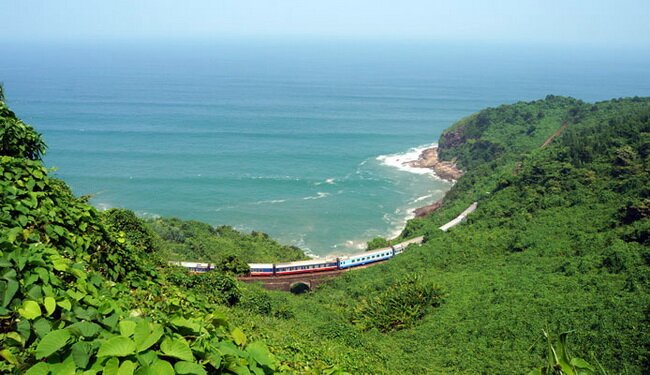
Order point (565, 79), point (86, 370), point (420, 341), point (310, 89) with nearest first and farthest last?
point (86, 370)
point (420, 341)
point (310, 89)
point (565, 79)

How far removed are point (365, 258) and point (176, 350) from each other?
30.1 m

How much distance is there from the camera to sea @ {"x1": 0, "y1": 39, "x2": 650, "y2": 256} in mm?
52781

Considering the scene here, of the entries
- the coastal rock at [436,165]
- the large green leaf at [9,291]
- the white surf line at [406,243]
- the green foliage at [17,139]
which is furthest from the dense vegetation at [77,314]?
the coastal rock at [436,165]

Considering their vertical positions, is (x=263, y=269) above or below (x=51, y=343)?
below

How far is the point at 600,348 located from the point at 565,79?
565 feet

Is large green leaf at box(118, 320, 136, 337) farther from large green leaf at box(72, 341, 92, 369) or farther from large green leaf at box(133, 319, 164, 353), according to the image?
large green leaf at box(72, 341, 92, 369)

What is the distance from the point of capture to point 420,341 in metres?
18.1

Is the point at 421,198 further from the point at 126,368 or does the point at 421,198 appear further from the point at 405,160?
the point at 126,368

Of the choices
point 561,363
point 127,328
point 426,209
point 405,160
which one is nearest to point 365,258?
point 426,209

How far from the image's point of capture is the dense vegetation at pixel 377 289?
4.06m

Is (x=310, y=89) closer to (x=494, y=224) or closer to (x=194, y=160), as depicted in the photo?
(x=194, y=160)

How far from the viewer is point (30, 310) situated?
3984 mm

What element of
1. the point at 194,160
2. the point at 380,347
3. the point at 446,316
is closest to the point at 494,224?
the point at 446,316

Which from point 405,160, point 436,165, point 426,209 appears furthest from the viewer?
point 405,160
